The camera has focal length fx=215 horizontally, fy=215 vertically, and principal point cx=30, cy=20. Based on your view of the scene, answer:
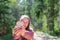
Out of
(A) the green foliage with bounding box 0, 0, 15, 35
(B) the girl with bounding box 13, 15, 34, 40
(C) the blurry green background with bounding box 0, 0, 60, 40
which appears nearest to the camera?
(B) the girl with bounding box 13, 15, 34, 40

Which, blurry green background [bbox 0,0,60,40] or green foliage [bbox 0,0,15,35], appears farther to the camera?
blurry green background [bbox 0,0,60,40]

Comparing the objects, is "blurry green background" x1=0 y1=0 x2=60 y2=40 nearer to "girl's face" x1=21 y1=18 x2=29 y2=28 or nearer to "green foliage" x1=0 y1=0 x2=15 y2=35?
"green foliage" x1=0 y1=0 x2=15 y2=35

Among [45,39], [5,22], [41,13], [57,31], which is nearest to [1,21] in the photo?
[5,22]

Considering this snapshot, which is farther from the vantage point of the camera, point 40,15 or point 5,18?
point 40,15

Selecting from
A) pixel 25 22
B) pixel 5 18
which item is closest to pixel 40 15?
pixel 5 18

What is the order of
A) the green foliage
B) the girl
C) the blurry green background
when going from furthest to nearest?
the blurry green background, the green foliage, the girl

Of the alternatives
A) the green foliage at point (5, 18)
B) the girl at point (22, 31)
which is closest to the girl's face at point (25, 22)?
the girl at point (22, 31)

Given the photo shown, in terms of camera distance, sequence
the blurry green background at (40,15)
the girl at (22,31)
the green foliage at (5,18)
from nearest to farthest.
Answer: the girl at (22,31), the green foliage at (5,18), the blurry green background at (40,15)

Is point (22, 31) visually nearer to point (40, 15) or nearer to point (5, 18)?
point (5, 18)

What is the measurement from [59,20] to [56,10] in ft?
2.38

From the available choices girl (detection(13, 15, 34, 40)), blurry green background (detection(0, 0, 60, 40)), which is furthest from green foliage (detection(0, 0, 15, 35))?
girl (detection(13, 15, 34, 40))

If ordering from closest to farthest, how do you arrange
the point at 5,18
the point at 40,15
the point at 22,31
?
the point at 22,31
the point at 5,18
the point at 40,15

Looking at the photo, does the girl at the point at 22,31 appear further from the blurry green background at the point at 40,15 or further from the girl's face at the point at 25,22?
the blurry green background at the point at 40,15

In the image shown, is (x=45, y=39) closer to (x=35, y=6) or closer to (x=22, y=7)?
(x=35, y=6)
